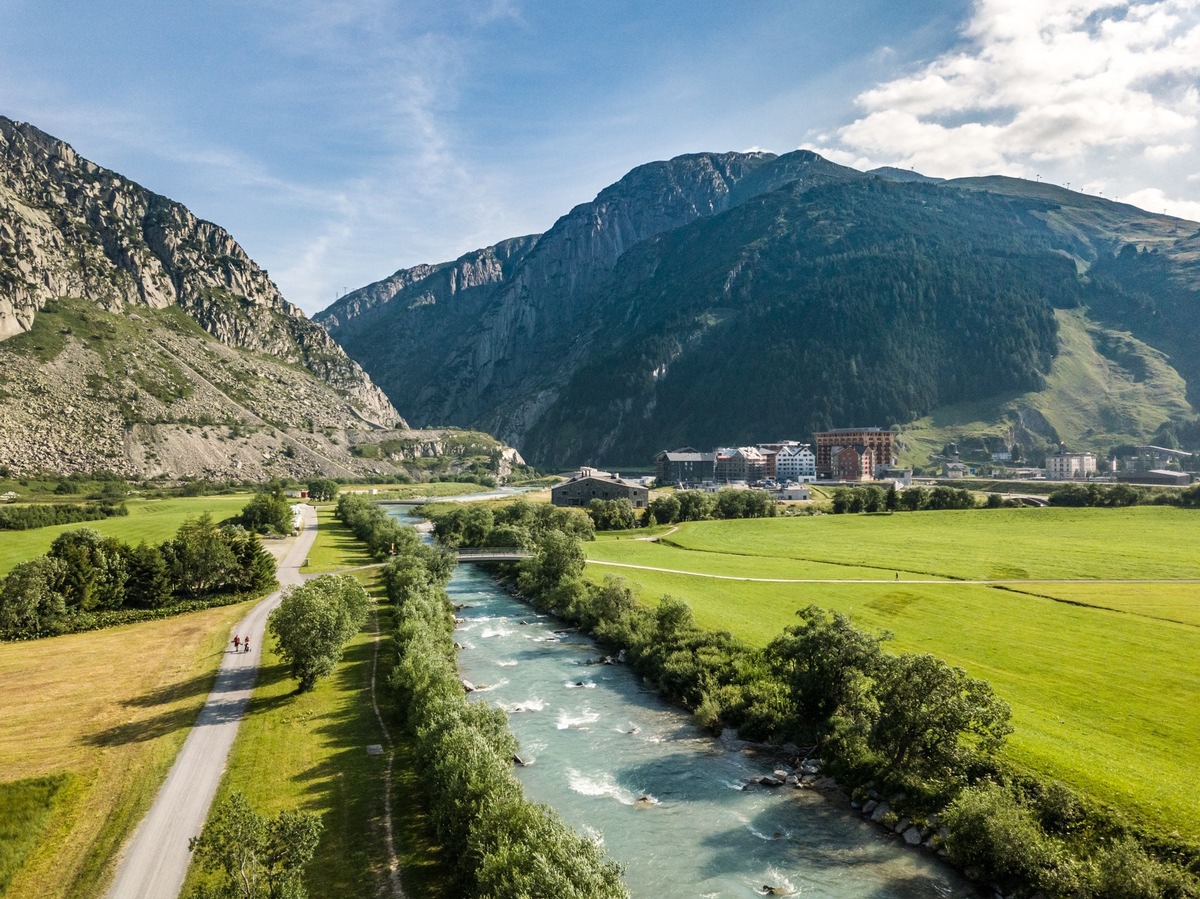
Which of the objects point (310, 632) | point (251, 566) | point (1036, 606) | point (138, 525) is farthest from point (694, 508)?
point (138, 525)

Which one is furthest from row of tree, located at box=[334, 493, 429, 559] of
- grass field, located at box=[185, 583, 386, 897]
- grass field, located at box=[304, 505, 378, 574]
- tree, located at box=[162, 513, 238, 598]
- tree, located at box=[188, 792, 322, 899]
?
tree, located at box=[188, 792, 322, 899]

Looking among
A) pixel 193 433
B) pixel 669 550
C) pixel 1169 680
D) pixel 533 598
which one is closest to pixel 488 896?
pixel 1169 680

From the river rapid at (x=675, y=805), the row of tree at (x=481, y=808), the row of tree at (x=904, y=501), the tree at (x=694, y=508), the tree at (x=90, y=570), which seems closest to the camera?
→ the row of tree at (x=481, y=808)

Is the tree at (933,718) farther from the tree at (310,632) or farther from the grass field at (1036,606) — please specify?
the tree at (310,632)

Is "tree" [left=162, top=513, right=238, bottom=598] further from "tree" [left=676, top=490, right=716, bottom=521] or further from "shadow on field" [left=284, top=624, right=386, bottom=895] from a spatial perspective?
"tree" [left=676, top=490, right=716, bottom=521]

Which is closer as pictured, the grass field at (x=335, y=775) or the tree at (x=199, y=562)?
the grass field at (x=335, y=775)

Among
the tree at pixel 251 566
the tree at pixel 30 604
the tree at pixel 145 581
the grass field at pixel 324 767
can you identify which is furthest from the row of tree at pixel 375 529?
the grass field at pixel 324 767
